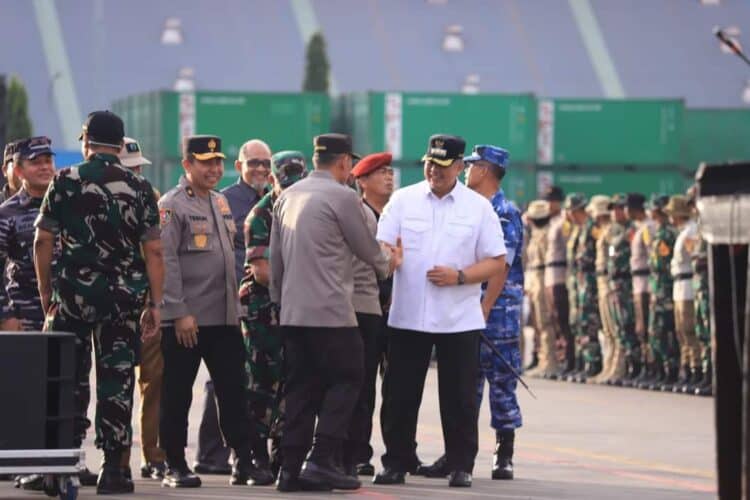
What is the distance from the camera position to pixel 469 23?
65500mm

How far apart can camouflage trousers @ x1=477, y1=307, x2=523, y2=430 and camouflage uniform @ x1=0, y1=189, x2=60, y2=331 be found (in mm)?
2681

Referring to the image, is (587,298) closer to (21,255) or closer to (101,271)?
(21,255)

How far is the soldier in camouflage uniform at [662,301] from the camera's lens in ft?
74.3

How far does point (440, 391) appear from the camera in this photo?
12.7 meters

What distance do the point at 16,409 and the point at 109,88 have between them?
166ft

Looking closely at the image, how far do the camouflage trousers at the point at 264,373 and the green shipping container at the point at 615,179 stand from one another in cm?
3008

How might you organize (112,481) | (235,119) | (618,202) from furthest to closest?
(235,119) → (618,202) → (112,481)

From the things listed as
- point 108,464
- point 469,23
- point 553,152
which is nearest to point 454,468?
point 108,464

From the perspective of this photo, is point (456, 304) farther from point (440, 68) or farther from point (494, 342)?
point (440, 68)

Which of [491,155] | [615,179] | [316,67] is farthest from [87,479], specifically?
[316,67]

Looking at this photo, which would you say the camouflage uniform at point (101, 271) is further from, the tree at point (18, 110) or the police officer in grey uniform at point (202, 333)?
the tree at point (18, 110)

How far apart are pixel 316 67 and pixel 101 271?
49.3m

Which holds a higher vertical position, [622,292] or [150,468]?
[622,292]

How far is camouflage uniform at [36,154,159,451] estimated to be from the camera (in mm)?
11422
